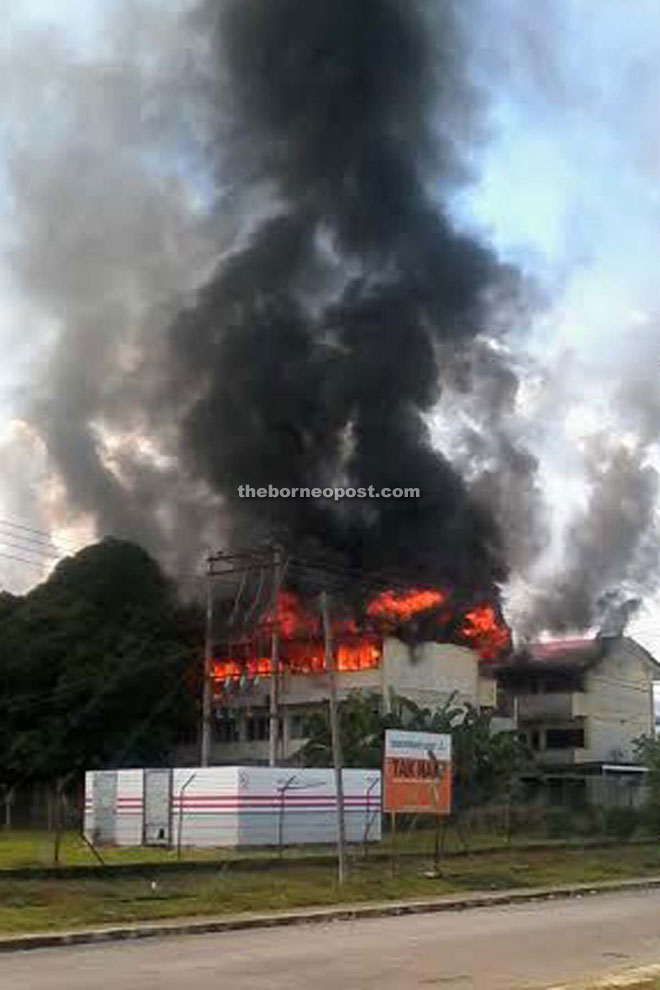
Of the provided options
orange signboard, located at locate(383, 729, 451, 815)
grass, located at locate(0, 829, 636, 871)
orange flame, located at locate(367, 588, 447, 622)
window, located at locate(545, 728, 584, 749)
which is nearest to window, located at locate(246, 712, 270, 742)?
orange flame, located at locate(367, 588, 447, 622)

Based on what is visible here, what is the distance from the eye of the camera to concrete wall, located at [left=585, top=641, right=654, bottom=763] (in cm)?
8206

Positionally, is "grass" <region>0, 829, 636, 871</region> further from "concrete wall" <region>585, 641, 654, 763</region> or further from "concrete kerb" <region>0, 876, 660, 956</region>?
"concrete wall" <region>585, 641, 654, 763</region>

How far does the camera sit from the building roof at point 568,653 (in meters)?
83.8

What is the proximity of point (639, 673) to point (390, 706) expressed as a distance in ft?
85.6

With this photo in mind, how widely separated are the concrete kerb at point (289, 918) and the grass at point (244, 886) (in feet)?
2.38

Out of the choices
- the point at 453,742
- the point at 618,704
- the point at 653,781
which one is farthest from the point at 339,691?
the point at 653,781

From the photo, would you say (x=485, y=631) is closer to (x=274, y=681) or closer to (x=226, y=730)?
(x=226, y=730)

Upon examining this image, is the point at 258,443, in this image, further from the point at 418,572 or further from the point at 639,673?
the point at 639,673

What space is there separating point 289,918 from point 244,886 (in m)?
4.44

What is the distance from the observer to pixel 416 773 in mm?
32094

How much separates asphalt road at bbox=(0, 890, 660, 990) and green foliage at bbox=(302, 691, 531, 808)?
34578 mm

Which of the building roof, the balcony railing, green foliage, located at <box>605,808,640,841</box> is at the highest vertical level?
the building roof

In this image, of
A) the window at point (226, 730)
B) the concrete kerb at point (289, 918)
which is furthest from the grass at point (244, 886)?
the window at point (226, 730)

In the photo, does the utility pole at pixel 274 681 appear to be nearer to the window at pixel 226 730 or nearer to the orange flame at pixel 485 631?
the window at pixel 226 730
